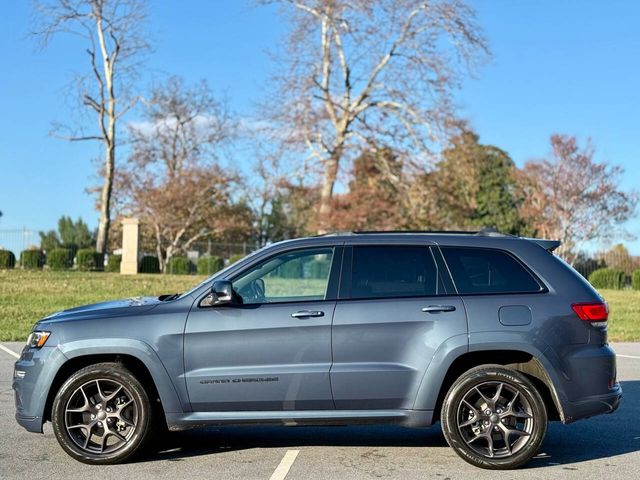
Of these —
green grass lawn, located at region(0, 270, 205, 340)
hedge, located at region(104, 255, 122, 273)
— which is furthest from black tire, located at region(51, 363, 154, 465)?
hedge, located at region(104, 255, 122, 273)

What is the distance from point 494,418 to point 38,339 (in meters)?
3.57

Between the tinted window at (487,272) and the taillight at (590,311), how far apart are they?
12.8 inches

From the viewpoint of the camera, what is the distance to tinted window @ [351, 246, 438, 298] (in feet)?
20.2

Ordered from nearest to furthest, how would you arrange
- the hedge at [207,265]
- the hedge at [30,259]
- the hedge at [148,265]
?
the hedge at [30,259]
the hedge at [148,265]
the hedge at [207,265]

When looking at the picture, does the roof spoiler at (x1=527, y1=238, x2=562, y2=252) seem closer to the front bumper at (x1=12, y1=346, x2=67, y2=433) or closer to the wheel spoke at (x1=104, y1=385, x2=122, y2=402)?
the wheel spoke at (x1=104, y1=385, x2=122, y2=402)

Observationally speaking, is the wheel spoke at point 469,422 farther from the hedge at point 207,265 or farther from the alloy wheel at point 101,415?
the hedge at point 207,265

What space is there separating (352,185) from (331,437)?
110 feet

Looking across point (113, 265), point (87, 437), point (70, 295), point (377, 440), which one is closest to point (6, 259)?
point (113, 265)

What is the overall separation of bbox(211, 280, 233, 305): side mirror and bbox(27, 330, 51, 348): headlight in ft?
4.40

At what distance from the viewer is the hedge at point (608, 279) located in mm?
40500

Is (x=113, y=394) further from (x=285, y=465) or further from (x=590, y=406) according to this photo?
(x=590, y=406)

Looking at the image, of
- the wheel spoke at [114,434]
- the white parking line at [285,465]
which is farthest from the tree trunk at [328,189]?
the wheel spoke at [114,434]

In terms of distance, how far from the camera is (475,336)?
5.97 m

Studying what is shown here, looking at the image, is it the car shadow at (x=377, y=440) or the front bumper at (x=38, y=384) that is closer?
the front bumper at (x=38, y=384)
